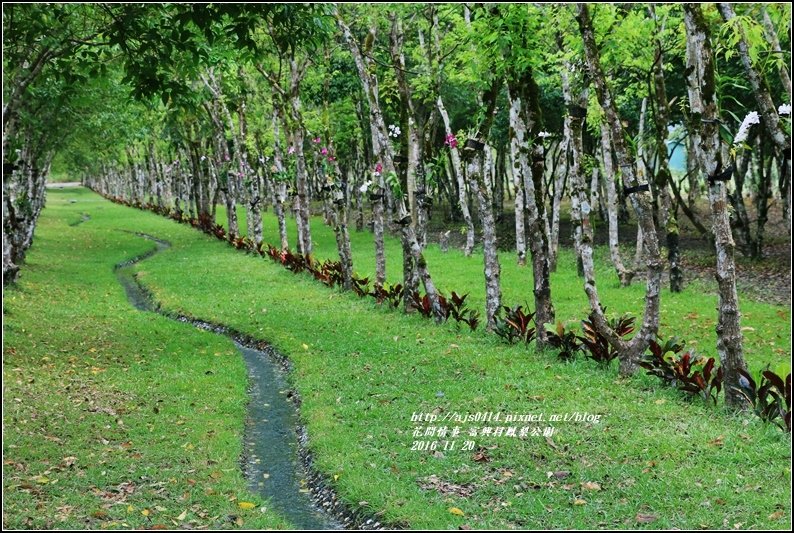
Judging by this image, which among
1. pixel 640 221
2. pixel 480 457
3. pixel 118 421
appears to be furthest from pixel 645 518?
pixel 118 421

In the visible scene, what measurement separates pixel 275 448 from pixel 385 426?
1.48 metres

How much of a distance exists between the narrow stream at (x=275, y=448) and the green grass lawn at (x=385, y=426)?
0.86 feet

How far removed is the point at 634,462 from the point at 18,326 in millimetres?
12534

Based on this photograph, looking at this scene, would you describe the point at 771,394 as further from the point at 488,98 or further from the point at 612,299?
the point at 612,299

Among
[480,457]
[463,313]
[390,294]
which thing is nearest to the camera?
[480,457]

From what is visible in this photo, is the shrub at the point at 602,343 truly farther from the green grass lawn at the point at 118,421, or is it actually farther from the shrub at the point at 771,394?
the green grass lawn at the point at 118,421

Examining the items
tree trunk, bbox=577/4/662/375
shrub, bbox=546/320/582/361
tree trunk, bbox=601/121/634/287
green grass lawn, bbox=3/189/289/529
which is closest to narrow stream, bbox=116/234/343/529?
green grass lawn, bbox=3/189/289/529

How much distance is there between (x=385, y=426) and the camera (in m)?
9.58

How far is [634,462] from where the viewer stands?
25.8 feet

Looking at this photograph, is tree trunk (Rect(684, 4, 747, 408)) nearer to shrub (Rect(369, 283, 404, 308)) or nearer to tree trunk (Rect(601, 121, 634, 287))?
shrub (Rect(369, 283, 404, 308))

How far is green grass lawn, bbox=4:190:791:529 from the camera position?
7180mm

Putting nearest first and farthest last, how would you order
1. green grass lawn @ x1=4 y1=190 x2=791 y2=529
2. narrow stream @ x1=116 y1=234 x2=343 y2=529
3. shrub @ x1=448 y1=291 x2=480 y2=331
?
1. green grass lawn @ x1=4 y1=190 x2=791 y2=529
2. narrow stream @ x1=116 y1=234 x2=343 y2=529
3. shrub @ x1=448 y1=291 x2=480 y2=331

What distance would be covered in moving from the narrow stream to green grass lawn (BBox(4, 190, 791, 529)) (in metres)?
0.26

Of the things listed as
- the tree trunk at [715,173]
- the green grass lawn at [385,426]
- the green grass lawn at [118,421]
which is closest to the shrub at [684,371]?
the green grass lawn at [385,426]
